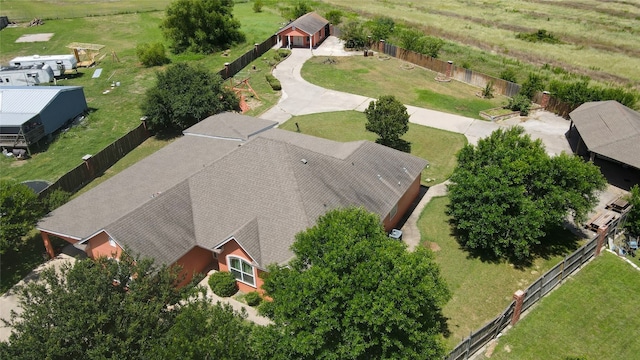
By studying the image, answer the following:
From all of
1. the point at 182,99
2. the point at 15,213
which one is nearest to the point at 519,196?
the point at 15,213

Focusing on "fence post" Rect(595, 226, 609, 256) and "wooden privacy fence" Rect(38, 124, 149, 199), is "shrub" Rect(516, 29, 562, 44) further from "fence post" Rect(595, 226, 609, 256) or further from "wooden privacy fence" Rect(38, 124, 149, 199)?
"wooden privacy fence" Rect(38, 124, 149, 199)

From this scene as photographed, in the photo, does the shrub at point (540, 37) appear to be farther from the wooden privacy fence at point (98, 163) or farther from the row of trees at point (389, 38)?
the wooden privacy fence at point (98, 163)

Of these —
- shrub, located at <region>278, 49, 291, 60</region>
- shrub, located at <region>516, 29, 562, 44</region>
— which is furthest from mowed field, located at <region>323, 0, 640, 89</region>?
shrub, located at <region>278, 49, 291, 60</region>

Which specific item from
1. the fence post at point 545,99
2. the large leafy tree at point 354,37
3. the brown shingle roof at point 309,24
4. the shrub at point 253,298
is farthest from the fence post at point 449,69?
the shrub at point 253,298

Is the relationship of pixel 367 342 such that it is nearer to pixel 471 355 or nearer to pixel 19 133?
pixel 471 355

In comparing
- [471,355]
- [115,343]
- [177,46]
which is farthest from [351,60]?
[115,343]

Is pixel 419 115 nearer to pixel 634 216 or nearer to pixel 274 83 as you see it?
pixel 274 83
